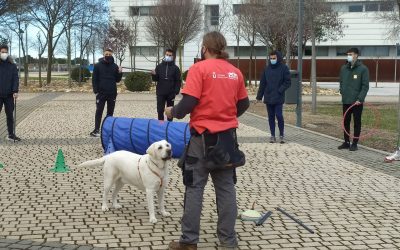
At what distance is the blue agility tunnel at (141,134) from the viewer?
9.62 m

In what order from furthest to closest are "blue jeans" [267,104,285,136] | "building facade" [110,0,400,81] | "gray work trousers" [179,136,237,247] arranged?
"building facade" [110,0,400,81], "blue jeans" [267,104,285,136], "gray work trousers" [179,136,237,247]

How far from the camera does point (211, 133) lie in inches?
184

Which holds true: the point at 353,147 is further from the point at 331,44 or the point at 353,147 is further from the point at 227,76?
the point at 331,44

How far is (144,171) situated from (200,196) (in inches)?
42.5

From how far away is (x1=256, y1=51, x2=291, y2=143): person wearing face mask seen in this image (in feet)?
38.5

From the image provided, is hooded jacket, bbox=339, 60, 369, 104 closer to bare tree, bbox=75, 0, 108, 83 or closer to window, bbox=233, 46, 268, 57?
bare tree, bbox=75, 0, 108, 83

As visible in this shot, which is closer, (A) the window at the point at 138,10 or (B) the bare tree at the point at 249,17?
(B) the bare tree at the point at 249,17

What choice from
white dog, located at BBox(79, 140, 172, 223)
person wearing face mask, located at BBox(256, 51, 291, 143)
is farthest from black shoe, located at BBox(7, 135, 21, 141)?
white dog, located at BBox(79, 140, 172, 223)

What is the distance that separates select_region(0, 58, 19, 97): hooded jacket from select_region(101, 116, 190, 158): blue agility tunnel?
268 cm

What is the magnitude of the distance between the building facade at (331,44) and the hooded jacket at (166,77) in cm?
4352

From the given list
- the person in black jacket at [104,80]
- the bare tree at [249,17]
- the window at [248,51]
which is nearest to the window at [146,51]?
the window at [248,51]

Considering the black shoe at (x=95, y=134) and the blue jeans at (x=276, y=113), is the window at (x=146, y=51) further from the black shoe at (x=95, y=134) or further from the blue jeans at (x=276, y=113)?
the blue jeans at (x=276, y=113)

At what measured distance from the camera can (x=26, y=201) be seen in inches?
260

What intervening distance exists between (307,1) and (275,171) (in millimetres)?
13346
